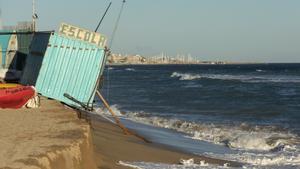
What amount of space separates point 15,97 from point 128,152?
3.22 m

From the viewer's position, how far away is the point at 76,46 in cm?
1420

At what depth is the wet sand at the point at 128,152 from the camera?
10028 millimetres

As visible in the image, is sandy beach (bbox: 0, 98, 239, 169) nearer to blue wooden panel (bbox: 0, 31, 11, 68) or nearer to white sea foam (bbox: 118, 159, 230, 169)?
white sea foam (bbox: 118, 159, 230, 169)

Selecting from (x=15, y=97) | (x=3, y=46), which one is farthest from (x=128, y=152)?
(x=3, y=46)

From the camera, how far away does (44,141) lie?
7.93 meters

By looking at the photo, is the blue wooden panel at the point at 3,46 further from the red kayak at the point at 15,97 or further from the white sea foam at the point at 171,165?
the white sea foam at the point at 171,165

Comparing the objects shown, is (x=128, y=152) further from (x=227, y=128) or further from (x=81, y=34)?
(x=227, y=128)

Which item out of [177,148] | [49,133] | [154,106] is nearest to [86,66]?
[177,148]

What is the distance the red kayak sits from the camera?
1270 centimetres

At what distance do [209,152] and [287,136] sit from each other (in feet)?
16.1

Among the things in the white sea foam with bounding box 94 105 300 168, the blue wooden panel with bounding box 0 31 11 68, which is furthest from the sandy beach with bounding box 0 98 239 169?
the blue wooden panel with bounding box 0 31 11 68

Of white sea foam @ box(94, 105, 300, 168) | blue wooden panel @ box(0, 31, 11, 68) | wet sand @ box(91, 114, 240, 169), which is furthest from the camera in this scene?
blue wooden panel @ box(0, 31, 11, 68)

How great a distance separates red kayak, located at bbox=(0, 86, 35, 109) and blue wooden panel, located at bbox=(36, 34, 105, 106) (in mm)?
1238

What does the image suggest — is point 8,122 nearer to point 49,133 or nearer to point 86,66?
point 49,133
